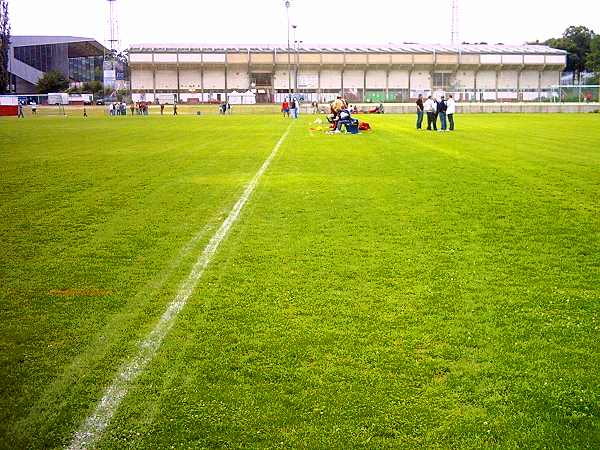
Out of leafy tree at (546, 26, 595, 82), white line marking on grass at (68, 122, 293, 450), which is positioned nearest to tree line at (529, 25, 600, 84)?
leafy tree at (546, 26, 595, 82)

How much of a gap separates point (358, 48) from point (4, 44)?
5571cm

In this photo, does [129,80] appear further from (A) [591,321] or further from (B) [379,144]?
(A) [591,321]

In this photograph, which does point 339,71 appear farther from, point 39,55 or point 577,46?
point 39,55

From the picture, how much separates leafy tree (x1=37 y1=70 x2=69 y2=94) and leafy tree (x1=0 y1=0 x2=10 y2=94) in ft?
17.0

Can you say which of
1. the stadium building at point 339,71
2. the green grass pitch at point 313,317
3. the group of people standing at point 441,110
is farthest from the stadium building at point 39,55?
the green grass pitch at point 313,317

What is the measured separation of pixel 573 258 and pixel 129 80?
342 feet

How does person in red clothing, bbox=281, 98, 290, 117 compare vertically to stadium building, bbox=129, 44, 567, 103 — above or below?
below

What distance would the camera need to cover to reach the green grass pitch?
383 centimetres

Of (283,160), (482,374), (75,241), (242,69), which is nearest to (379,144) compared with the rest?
(283,160)

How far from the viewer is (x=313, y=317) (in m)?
5.61

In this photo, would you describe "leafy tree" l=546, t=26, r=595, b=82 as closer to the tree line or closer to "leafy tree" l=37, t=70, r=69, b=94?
the tree line

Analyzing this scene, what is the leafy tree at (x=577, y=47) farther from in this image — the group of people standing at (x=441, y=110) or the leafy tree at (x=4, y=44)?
the group of people standing at (x=441, y=110)

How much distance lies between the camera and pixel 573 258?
7609mm

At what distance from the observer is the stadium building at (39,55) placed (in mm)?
114250
